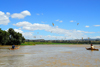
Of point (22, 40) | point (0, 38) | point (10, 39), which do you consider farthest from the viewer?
point (22, 40)

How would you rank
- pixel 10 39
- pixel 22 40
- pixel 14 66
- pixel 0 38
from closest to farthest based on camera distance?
pixel 14 66, pixel 0 38, pixel 10 39, pixel 22 40

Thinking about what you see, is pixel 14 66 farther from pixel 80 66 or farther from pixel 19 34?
pixel 19 34

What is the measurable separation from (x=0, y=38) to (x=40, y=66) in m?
74.9

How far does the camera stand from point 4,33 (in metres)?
87.8

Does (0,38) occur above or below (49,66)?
above

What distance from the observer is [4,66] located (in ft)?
60.3

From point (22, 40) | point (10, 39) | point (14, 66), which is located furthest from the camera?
point (22, 40)

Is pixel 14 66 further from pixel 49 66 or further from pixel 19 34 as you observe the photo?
pixel 19 34

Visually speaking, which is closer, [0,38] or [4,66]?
[4,66]

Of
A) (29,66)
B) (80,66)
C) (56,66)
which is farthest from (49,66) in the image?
(80,66)

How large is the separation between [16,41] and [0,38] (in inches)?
629

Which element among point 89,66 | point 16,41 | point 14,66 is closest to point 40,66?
point 14,66

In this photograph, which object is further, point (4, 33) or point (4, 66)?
point (4, 33)

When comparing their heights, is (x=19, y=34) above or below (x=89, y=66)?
above
